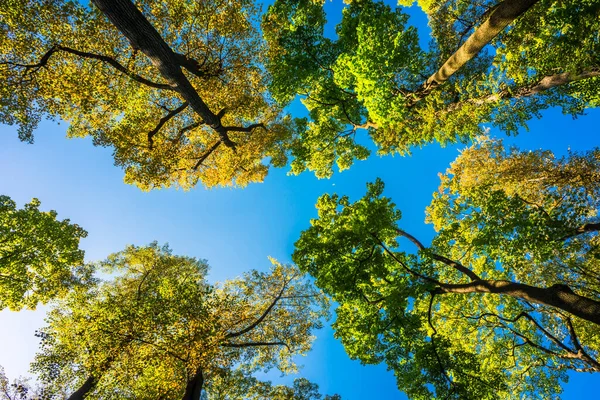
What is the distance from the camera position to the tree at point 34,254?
13.2 meters

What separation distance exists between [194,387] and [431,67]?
17.6 metres

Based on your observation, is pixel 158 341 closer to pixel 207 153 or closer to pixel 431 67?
pixel 207 153

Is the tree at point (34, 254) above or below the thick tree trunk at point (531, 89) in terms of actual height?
below

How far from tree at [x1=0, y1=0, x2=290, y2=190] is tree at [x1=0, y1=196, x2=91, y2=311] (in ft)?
17.7

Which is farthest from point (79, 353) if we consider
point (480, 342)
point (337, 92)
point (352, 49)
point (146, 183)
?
point (480, 342)

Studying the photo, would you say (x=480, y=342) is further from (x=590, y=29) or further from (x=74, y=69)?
(x=74, y=69)

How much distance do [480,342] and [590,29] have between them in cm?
1398

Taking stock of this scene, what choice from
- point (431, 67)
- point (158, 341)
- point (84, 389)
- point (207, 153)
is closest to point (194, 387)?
point (158, 341)

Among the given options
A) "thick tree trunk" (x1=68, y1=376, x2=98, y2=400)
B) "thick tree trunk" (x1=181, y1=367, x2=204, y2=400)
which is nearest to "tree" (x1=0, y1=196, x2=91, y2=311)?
"thick tree trunk" (x1=68, y1=376, x2=98, y2=400)

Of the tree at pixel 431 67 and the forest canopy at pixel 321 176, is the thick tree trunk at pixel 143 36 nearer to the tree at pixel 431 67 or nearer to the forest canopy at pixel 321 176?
the forest canopy at pixel 321 176

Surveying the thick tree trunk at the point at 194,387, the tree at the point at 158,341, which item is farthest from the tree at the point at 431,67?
the thick tree trunk at the point at 194,387

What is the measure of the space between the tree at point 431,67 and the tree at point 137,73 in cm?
192

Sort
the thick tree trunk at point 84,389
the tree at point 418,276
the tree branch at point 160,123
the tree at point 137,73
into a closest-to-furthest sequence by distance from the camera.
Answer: the tree at point 418,276 < the tree at point 137,73 < the thick tree trunk at point 84,389 < the tree branch at point 160,123

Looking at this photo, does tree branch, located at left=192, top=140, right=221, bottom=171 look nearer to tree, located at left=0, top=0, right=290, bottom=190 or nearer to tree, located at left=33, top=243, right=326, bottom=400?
tree, located at left=0, top=0, right=290, bottom=190
